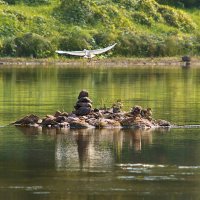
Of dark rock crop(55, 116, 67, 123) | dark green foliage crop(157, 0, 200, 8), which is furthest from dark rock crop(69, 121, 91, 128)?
dark green foliage crop(157, 0, 200, 8)

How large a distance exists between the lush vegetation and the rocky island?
73381mm

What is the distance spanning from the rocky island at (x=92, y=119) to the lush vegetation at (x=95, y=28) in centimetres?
7338

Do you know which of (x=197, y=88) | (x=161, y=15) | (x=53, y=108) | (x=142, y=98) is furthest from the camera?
(x=161, y=15)

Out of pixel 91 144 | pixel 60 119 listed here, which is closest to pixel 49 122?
pixel 60 119

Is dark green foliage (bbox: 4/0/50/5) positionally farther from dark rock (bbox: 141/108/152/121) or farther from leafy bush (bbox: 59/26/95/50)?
dark rock (bbox: 141/108/152/121)

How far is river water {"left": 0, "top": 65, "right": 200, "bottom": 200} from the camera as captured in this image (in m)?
29.7

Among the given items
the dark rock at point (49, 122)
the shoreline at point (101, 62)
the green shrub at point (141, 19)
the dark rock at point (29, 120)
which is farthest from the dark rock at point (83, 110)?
the green shrub at point (141, 19)

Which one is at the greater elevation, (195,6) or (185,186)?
(195,6)

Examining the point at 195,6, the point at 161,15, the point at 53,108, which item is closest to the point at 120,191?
the point at 53,108

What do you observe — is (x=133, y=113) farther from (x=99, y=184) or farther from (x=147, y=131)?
(x=99, y=184)

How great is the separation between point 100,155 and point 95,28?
97.0 m

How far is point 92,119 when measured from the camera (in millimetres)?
45781

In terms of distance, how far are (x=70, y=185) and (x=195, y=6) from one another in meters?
122

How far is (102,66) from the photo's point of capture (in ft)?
370
